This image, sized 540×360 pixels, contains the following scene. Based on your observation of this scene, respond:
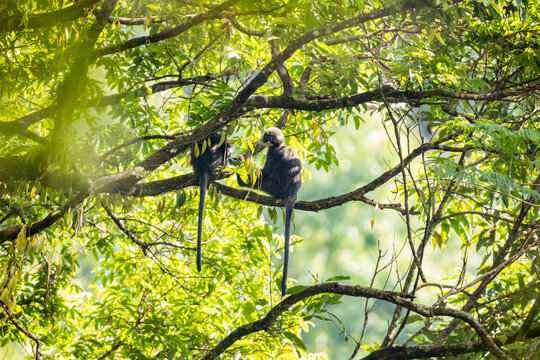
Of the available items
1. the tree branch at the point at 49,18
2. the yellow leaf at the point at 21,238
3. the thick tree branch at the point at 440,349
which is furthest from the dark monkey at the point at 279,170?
the yellow leaf at the point at 21,238

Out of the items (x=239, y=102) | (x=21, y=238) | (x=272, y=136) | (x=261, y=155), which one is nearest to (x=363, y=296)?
(x=239, y=102)

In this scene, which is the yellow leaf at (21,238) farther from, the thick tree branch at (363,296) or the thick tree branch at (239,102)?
the thick tree branch at (363,296)

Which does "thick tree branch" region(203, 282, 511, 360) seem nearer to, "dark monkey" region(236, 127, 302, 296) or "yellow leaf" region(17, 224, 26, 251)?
"yellow leaf" region(17, 224, 26, 251)

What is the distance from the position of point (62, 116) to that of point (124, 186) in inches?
23.3

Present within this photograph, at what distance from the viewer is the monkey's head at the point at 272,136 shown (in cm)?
476

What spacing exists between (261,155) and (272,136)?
2.30ft

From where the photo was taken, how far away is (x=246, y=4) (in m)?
3.02

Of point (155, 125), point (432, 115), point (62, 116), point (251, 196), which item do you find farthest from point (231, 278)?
point (62, 116)

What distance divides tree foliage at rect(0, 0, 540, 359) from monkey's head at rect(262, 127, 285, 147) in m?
0.18

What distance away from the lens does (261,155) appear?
5.45m

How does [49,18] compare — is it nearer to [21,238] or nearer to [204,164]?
[21,238]

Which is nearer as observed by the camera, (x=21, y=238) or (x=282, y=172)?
(x=21, y=238)

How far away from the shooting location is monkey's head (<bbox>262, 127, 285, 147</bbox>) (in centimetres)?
476

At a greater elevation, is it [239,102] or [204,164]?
[204,164]
